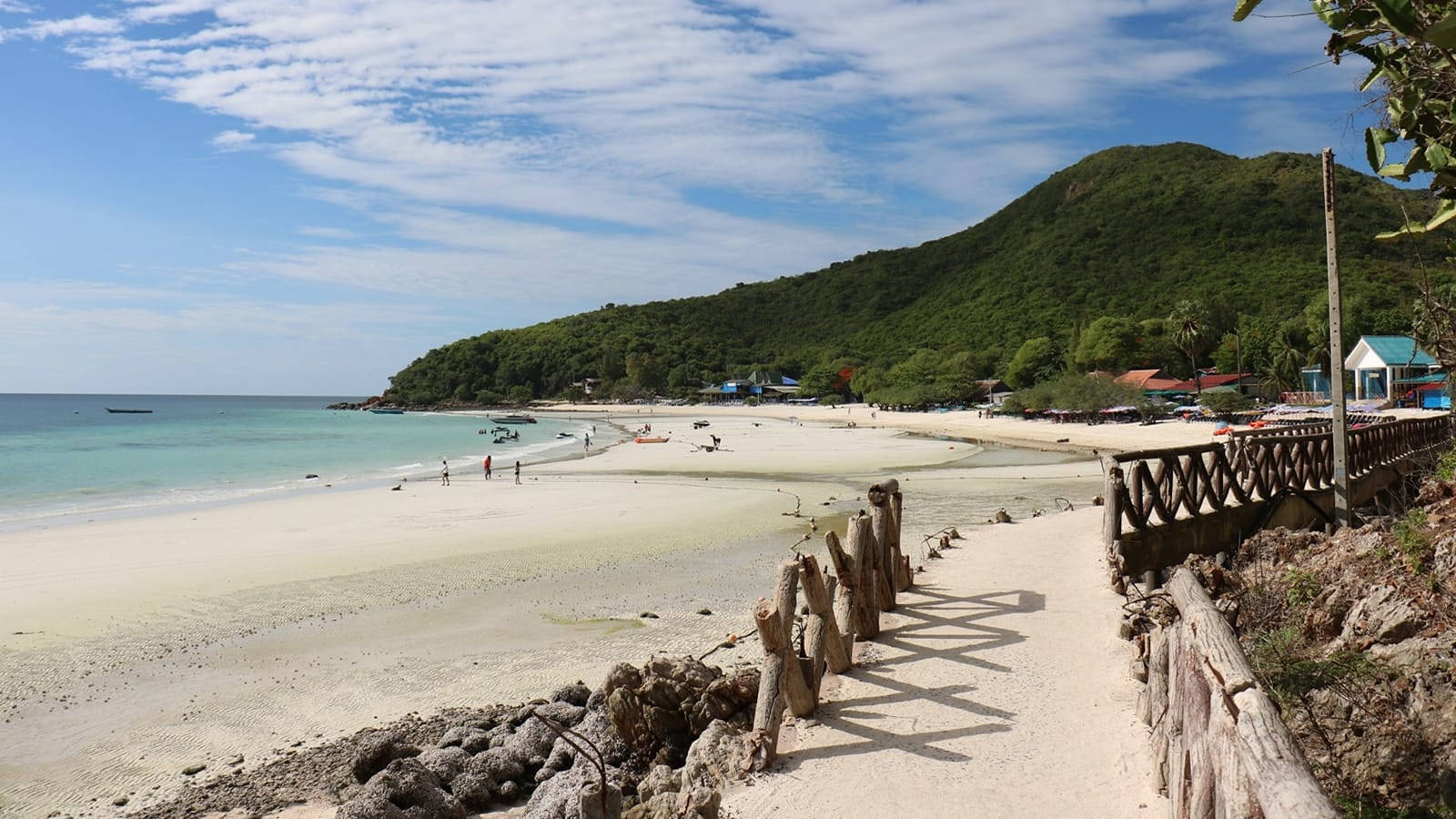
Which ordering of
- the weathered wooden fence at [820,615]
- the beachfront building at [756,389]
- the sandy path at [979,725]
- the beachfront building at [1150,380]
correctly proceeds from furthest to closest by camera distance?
1. the beachfront building at [756,389]
2. the beachfront building at [1150,380]
3. the weathered wooden fence at [820,615]
4. the sandy path at [979,725]

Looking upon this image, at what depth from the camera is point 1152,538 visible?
1124cm

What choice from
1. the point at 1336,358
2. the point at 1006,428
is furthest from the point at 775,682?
the point at 1006,428

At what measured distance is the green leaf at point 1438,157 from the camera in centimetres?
372

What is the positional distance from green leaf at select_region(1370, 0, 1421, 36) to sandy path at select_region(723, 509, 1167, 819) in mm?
3835

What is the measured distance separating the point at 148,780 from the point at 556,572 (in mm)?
7742

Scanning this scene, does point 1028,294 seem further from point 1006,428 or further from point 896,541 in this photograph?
point 896,541

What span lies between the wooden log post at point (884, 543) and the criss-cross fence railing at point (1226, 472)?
11.0 ft

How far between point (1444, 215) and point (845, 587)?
17.3 ft

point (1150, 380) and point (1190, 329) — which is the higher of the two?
point (1190, 329)

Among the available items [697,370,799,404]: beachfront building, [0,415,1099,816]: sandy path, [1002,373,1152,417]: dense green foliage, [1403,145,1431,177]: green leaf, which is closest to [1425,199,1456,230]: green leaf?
[1403,145,1431,177]: green leaf

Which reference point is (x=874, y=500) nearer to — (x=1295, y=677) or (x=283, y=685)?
(x=1295, y=677)

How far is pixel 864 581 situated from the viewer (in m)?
8.34

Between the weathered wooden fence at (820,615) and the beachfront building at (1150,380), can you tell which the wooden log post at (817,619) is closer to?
the weathered wooden fence at (820,615)

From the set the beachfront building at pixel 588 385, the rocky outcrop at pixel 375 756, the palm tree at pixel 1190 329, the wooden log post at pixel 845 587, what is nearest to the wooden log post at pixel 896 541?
the wooden log post at pixel 845 587
